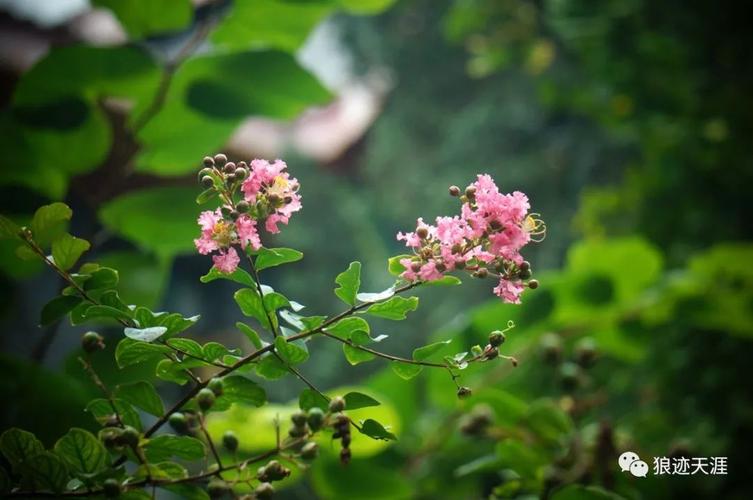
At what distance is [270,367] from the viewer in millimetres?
335

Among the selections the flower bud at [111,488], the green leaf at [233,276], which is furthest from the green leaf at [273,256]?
the flower bud at [111,488]

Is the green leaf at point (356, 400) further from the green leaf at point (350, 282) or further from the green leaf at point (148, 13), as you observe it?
the green leaf at point (148, 13)

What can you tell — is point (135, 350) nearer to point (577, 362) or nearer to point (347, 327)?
point (347, 327)

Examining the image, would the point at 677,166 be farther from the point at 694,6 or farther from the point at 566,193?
the point at 566,193

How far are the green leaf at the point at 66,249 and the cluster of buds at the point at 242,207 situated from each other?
60mm

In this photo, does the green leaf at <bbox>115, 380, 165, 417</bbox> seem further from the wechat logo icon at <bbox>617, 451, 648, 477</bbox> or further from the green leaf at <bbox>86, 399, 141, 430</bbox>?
the wechat logo icon at <bbox>617, 451, 648, 477</bbox>

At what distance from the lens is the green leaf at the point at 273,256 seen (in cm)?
32

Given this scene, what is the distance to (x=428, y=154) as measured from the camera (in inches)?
91.7

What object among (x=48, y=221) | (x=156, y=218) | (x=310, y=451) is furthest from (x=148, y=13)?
(x=310, y=451)

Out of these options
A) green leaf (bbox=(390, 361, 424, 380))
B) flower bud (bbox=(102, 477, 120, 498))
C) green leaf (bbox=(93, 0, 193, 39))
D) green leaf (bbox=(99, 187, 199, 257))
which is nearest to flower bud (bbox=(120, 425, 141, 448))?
flower bud (bbox=(102, 477, 120, 498))

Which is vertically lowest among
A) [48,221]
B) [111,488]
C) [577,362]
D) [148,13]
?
[111,488]

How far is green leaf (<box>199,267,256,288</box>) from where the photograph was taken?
31cm

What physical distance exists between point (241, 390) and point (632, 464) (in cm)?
34

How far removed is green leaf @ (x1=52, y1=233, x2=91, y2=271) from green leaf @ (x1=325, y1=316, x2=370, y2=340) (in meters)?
0.12
